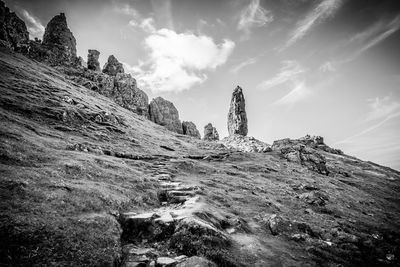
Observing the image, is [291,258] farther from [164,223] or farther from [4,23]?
[4,23]

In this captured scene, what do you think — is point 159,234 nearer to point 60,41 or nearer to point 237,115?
point 237,115

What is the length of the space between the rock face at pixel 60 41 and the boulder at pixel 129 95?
32692 millimetres

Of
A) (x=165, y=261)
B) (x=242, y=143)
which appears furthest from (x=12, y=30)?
(x=165, y=261)

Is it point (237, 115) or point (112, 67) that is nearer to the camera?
point (237, 115)

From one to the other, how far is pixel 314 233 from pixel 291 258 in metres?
10.3

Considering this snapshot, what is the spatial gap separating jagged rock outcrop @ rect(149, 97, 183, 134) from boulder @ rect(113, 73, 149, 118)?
5.46 m

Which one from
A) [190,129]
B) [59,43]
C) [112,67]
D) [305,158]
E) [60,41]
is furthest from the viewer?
[190,129]

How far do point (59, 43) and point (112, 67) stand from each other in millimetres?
34519

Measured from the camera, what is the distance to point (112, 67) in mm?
141750

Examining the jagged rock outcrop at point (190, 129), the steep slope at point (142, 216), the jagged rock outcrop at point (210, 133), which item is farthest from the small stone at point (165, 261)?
the jagged rock outcrop at point (190, 129)

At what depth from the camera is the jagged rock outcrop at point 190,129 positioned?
145938mm

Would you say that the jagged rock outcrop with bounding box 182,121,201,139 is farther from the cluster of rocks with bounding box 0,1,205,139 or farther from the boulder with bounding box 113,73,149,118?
the boulder with bounding box 113,73,149,118

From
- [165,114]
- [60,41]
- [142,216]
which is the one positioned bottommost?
[142,216]

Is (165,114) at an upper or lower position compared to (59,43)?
lower
